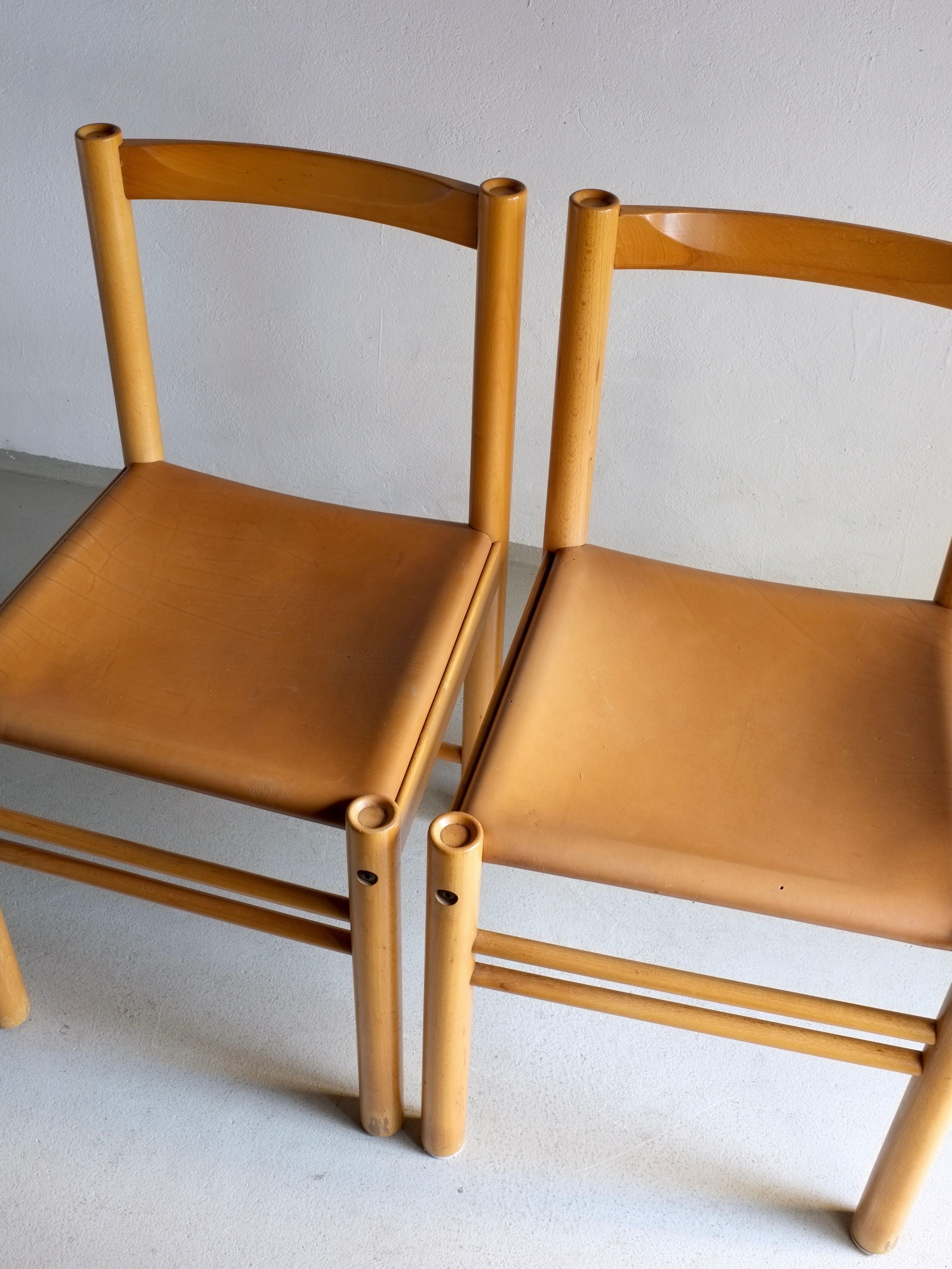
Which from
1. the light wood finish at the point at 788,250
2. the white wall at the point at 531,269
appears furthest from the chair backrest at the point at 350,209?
the white wall at the point at 531,269

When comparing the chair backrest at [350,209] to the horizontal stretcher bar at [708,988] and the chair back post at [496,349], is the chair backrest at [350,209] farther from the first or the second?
the horizontal stretcher bar at [708,988]

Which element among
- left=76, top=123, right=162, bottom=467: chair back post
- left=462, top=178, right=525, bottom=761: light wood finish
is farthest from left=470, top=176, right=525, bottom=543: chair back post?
left=76, top=123, right=162, bottom=467: chair back post

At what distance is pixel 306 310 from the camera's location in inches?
60.0

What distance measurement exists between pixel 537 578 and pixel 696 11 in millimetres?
597

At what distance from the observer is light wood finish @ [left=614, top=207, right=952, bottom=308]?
0.96 meters

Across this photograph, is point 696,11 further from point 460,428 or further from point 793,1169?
point 793,1169

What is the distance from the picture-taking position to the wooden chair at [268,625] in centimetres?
90

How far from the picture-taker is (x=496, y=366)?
102cm

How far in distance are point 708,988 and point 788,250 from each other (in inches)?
23.1

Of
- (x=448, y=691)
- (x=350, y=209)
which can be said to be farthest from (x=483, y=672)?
(x=350, y=209)

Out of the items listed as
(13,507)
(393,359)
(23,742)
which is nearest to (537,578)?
(23,742)

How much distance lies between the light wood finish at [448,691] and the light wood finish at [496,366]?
0.03 m

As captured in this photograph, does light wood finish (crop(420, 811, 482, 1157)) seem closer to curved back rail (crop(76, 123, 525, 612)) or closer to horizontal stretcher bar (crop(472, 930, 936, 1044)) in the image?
horizontal stretcher bar (crop(472, 930, 936, 1044))

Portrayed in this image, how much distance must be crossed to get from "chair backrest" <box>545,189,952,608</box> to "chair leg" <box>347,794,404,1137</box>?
40 cm
